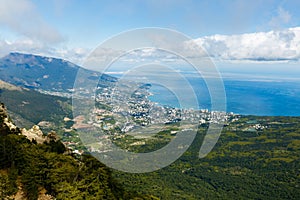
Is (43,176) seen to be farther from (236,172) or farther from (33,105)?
(33,105)

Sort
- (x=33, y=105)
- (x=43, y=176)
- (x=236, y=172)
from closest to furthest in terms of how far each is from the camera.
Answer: (x=43, y=176) < (x=236, y=172) < (x=33, y=105)

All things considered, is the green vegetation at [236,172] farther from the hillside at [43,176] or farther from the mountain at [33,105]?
the mountain at [33,105]

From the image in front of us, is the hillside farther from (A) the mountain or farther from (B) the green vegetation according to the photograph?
(A) the mountain

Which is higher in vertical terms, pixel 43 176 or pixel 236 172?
pixel 43 176

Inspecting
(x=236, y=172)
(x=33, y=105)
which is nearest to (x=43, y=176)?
(x=236, y=172)

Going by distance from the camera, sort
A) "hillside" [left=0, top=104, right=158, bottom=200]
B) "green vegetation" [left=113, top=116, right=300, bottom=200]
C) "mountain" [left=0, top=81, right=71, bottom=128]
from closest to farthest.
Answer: "hillside" [left=0, top=104, right=158, bottom=200]
"green vegetation" [left=113, top=116, right=300, bottom=200]
"mountain" [left=0, top=81, right=71, bottom=128]

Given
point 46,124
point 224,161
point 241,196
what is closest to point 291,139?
point 224,161

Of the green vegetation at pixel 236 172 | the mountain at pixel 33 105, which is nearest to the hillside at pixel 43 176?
the green vegetation at pixel 236 172

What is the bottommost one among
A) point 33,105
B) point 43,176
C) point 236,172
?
point 236,172

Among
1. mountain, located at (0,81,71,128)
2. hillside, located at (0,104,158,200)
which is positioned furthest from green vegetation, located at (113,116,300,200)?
mountain, located at (0,81,71,128)

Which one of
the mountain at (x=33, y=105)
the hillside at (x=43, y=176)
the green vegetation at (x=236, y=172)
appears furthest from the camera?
the mountain at (x=33, y=105)

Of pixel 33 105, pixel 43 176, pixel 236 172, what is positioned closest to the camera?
pixel 43 176
